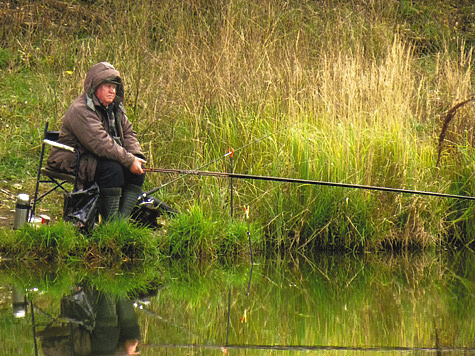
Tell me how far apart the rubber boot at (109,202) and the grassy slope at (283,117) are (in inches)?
37.2

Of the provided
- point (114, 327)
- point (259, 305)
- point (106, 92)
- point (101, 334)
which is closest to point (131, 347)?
point (101, 334)

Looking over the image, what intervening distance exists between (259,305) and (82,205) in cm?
206

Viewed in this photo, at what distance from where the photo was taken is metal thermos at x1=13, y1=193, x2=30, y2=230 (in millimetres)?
7805

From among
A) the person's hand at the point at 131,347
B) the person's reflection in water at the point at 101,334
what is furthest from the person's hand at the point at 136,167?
the person's hand at the point at 131,347

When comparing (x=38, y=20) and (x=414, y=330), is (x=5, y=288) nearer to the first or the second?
(x=414, y=330)

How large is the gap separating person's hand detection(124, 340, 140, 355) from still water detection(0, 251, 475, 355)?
0.04 metres

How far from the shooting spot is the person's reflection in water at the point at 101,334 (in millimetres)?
5074

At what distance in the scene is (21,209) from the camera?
308 inches

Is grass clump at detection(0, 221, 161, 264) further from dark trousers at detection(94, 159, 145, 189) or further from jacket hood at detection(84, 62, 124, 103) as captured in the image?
jacket hood at detection(84, 62, 124, 103)

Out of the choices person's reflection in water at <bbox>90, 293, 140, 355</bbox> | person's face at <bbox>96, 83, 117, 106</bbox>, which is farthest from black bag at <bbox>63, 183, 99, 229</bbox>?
person's reflection in water at <bbox>90, 293, 140, 355</bbox>

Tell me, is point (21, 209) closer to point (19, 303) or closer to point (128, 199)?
point (128, 199)

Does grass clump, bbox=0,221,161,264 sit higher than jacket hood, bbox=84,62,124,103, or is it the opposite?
jacket hood, bbox=84,62,124,103

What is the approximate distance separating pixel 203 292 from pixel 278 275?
103cm

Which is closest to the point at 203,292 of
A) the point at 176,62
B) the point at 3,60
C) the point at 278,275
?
the point at 278,275
